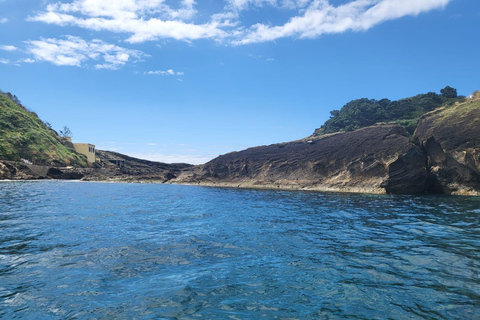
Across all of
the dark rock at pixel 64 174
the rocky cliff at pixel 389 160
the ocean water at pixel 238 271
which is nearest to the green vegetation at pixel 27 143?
the dark rock at pixel 64 174

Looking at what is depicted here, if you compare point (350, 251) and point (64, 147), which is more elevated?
point (64, 147)

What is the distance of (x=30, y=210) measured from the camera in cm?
1862

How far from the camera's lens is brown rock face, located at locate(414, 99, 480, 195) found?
32.9 meters

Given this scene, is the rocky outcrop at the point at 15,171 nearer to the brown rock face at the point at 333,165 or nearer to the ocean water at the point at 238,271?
the brown rock face at the point at 333,165

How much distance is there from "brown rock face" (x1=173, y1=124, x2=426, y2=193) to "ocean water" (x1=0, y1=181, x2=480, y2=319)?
25.2m

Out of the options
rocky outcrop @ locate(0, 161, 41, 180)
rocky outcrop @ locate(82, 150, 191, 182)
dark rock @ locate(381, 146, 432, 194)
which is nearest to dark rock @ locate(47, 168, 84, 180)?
rocky outcrop @ locate(82, 150, 191, 182)

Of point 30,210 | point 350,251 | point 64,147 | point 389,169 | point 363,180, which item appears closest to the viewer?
point 350,251

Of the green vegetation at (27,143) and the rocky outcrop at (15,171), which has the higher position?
the green vegetation at (27,143)

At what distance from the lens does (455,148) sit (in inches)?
1345

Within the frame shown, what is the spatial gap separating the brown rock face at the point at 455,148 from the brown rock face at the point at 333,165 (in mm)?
1680

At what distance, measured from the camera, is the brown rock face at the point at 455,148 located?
108 feet

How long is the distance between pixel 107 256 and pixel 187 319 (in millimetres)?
5069

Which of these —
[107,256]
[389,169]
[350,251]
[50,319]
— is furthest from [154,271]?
[389,169]

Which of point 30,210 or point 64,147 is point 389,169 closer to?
point 30,210
